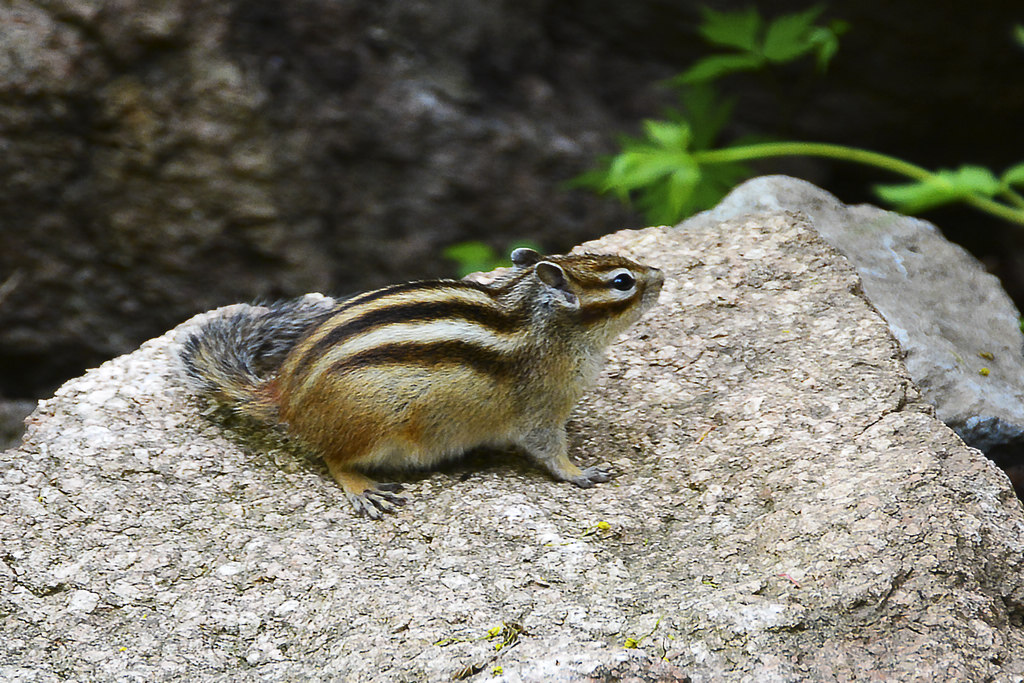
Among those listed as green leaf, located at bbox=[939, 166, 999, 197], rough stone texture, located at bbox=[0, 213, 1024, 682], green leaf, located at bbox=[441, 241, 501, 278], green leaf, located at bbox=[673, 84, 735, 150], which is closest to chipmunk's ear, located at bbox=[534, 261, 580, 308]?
rough stone texture, located at bbox=[0, 213, 1024, 682]

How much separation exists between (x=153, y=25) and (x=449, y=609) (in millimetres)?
4280

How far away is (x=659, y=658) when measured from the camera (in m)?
2.65

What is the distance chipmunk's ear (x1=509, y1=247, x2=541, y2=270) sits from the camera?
3.85 meters

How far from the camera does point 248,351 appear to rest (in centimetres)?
406

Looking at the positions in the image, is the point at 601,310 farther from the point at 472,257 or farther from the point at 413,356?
the point at 472,257

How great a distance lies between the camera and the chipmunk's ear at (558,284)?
3656 millimetres

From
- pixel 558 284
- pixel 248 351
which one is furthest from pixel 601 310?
pixel 248 351

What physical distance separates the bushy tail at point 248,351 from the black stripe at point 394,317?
0.77 feet

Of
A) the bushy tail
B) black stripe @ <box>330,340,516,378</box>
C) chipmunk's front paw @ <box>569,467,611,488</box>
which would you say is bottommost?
the bushy tail

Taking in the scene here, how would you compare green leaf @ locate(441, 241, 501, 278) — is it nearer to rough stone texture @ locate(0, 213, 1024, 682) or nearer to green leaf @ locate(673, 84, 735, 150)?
green leaf @ locate(673, 84, 735, 150)

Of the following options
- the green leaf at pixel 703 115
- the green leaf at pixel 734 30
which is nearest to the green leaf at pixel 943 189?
the green leaf at pixel 734 30

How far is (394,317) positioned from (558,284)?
1.96 feet

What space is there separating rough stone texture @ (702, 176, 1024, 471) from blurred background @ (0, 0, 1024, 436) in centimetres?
184

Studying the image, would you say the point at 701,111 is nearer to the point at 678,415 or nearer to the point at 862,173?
the point at 862,173
